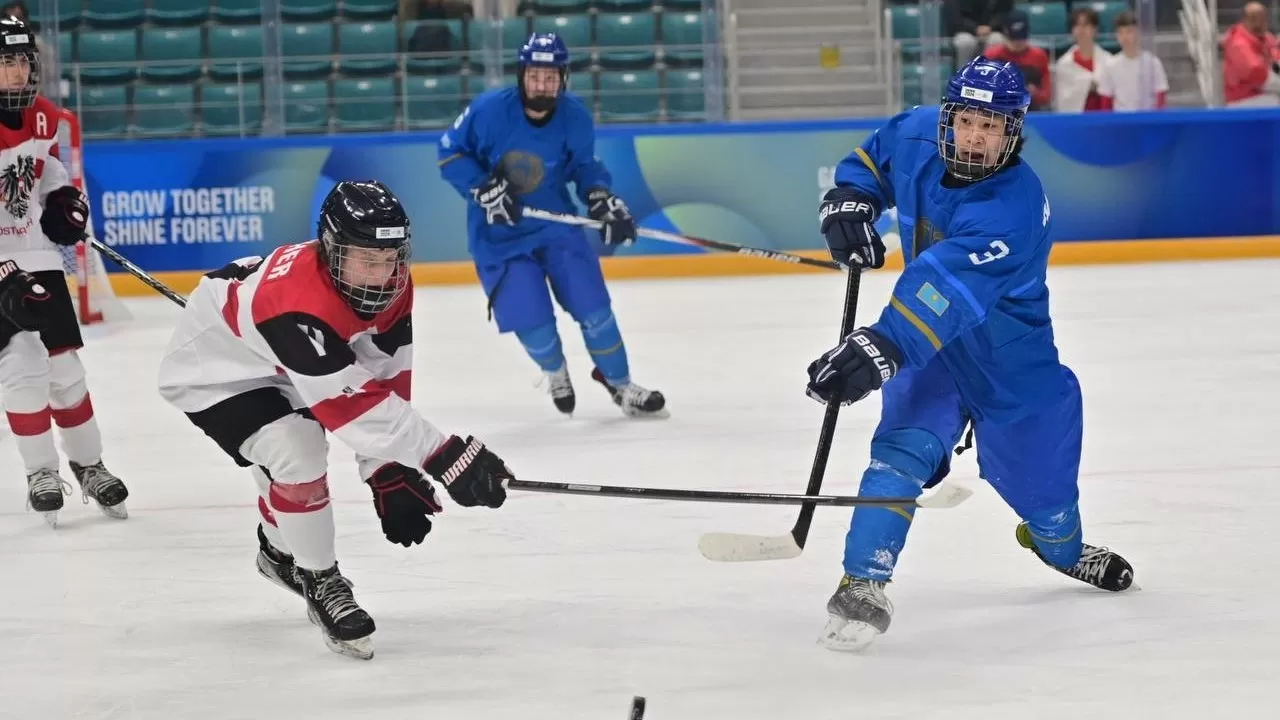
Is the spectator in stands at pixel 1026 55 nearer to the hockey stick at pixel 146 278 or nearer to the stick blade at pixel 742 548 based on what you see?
the hockey stick at pixel 146 278

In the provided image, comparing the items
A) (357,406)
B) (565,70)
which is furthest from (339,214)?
(565,70)

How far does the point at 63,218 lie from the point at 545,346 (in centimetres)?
182

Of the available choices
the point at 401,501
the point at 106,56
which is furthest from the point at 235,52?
the point at 401,501

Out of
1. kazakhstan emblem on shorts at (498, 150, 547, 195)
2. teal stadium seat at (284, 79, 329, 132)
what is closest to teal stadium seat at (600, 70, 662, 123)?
teal stadium seat at (284, 79, 329, 132)

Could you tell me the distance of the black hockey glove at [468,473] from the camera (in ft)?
8.63

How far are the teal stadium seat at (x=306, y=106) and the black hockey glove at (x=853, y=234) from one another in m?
6.07

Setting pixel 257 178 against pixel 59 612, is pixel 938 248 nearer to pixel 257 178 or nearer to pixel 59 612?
pixel 59 612

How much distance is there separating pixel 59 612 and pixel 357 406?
98 cm

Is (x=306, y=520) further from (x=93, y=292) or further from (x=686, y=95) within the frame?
(x=686, y=95)

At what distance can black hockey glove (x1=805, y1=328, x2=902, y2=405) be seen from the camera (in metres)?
2.61

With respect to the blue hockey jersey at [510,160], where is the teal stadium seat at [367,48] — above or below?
above

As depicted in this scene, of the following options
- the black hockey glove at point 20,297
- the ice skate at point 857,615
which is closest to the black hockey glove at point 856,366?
the ice skate at point 857,615

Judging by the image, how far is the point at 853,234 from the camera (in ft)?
10.1

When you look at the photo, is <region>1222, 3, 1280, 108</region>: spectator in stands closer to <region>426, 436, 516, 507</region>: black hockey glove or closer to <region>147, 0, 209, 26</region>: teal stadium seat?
<region>147, 0, 209, 26</region>: teal stadium seat
